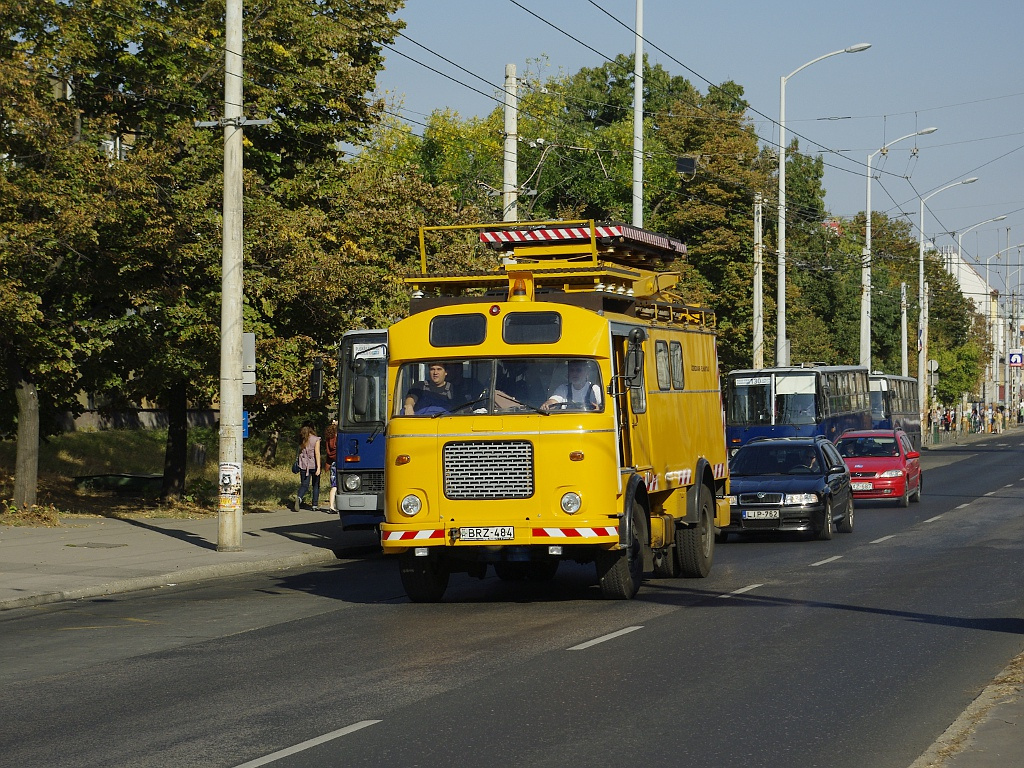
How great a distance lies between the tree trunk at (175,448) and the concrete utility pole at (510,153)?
813 centimetres

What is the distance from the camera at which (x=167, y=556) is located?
67.8 ft

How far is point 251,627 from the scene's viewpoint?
45.3 ft

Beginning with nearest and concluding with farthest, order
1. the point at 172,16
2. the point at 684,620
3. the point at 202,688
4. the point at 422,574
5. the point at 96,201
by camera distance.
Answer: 1. the point at 202,688
2. the point at 684,620
3. the point at 422,574
4. the point at 96,201
5. the point at 172,16

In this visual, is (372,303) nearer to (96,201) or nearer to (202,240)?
(202,240)

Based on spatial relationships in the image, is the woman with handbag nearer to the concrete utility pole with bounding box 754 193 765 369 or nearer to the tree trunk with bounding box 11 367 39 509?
the tree trunk with bounding box 11 367 39 509

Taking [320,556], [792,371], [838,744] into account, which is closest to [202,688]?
[838,744]

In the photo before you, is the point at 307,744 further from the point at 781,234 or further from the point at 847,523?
the point at 781,234

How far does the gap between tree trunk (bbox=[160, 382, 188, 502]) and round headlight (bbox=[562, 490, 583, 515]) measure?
17.5m

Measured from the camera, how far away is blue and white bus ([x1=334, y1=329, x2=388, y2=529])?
22.2m

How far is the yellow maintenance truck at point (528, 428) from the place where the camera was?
14.2m

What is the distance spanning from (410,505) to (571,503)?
5.42 feet

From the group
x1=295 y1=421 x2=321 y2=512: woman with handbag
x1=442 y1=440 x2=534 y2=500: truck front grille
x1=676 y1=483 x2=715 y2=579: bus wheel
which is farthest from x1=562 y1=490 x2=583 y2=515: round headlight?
x1=295 y1=421 x2=321 y2=512: woman with handbag

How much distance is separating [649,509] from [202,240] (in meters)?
12.9

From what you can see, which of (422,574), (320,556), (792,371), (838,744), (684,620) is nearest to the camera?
(838,744)
